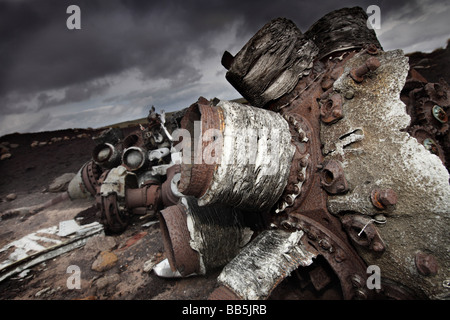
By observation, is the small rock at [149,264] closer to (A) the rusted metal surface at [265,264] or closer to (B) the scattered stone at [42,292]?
(B) the scattered stone at [42,292]

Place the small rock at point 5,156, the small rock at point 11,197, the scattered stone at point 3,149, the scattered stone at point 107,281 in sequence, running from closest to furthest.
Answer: the scattered stone at point 107,281, the small rock at point 11,197, the small rock at point 5,156, the scattered stone at point 3,149

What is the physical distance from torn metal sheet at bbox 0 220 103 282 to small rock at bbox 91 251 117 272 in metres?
0.76

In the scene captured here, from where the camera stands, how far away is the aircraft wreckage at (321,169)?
1135mm

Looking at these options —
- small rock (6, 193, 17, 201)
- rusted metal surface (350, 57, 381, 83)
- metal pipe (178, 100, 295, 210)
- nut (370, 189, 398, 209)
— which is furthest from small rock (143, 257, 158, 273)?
small rock (6, 193, 17, 201)

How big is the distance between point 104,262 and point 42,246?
136 centimetres

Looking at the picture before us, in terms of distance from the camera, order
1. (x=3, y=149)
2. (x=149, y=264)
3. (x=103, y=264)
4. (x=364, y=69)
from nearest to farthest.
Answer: (x=364, y=69), (x=149, y=264), (x=103, y=264), (x=3, y=149)

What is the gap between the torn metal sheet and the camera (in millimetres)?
2893

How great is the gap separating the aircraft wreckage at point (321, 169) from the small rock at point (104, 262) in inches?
57.2

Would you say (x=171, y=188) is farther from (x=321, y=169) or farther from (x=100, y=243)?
(x=321, y=169)

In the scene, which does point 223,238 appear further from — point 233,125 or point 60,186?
point 60,186

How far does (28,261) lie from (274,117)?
3.99 metres

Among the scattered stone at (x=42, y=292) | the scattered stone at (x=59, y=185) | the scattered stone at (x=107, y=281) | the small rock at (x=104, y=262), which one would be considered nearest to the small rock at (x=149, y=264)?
the scattered stone at (x=107, y=281)

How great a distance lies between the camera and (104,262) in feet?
9.09

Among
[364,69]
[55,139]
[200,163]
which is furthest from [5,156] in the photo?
[364,69]
